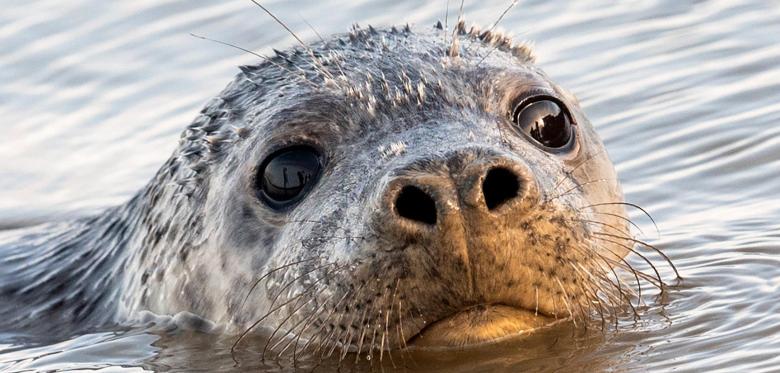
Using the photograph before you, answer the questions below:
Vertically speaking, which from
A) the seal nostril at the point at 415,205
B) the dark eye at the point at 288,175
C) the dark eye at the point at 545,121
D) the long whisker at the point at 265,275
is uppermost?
the dark eye at the point at 545,121

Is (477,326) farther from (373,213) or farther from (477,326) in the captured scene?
(373,213)

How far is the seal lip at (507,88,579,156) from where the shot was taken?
674 centimetres

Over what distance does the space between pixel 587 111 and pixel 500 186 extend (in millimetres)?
4407

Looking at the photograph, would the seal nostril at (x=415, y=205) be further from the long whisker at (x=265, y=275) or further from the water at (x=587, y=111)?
the water at (x=587, y=111)

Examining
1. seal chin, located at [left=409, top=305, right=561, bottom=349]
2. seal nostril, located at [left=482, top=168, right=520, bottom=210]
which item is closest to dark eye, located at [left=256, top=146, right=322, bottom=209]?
seal chin, located at [left=409, top=305, right=561, bottom=349]

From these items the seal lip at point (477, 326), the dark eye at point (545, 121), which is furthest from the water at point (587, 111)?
the dark eye at point (545, 121)

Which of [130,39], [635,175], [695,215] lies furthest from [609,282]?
[130,39]

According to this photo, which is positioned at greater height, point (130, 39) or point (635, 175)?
point (130, 39)

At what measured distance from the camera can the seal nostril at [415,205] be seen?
225 inches

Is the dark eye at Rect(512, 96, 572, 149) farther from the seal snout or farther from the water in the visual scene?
the seal snout

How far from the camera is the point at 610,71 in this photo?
35.3 feet

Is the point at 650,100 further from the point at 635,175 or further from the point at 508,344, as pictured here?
the point at 508,344

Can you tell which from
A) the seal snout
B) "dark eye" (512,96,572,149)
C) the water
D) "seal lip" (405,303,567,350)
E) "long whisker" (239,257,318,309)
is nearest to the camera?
the seal snout

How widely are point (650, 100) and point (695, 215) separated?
1.97 meters
